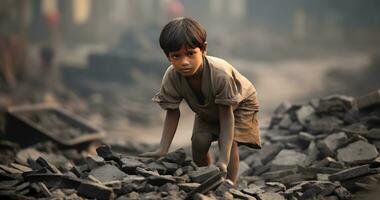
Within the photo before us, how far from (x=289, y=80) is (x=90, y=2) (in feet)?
37.7

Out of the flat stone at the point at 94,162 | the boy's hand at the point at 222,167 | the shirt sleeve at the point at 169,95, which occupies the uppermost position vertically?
the shirt sleeve at the point at 169,95

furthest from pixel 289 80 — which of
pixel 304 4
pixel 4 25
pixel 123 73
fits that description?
pixel 304 4

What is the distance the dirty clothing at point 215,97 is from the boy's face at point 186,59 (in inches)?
7.1

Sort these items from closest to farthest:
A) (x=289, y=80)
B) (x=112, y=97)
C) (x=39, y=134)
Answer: (x=39, y=134) → (x=112, y=97) → (x=289, y=80)

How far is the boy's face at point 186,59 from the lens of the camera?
4086 mm

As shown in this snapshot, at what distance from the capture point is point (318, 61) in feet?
82.9

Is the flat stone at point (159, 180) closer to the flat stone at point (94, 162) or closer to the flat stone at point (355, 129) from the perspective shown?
the flat stone at point (94, 162)

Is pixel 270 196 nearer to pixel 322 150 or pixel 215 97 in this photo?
pixel 215 97

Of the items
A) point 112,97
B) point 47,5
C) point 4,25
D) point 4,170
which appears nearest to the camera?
point 4,170

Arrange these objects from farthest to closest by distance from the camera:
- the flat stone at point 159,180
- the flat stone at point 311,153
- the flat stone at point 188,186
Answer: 1. the flat stone at point 311,153
2. the flat stone at point 159,180
3. the flat stone at point 188,186

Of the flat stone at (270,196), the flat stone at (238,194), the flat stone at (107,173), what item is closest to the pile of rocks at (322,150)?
the flat stone at (270,196)

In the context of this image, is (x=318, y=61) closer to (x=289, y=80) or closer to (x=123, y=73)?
(x=289, y=80)

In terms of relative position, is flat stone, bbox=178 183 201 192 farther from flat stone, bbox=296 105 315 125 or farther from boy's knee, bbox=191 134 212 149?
flat stone, bbox=296 105 315 125

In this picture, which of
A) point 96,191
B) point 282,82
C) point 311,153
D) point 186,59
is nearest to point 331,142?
point 311,153
